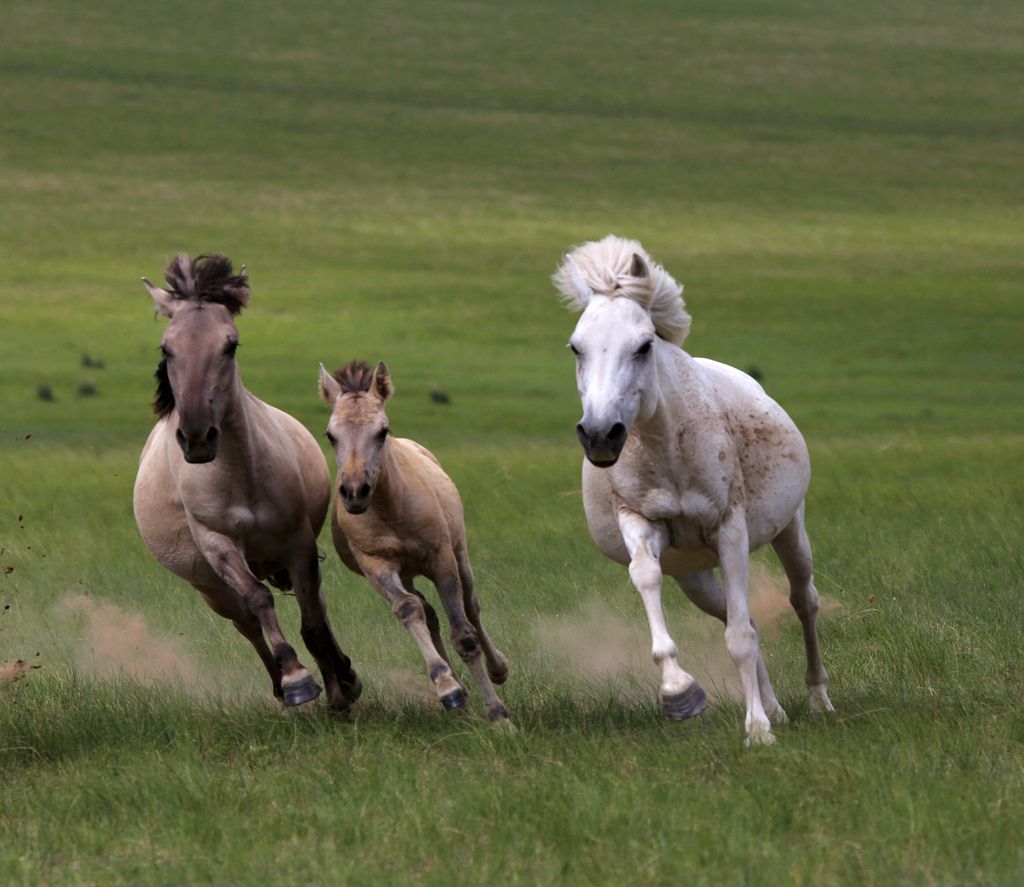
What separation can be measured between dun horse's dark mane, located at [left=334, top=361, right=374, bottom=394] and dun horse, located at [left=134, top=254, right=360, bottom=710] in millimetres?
493

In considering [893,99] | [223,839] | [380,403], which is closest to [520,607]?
[380,403]

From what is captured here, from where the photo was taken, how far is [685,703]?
7.61 meters

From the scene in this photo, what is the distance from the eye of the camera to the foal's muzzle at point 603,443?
7.46 meters

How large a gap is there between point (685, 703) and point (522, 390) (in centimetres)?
3285

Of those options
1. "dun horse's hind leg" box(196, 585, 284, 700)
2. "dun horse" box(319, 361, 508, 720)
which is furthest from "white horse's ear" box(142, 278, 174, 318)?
"dun horse's hind leg" box(196, 585, 284, 700)

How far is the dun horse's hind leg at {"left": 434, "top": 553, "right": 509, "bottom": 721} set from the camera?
8.77 meters

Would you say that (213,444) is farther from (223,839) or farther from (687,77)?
(687,77)

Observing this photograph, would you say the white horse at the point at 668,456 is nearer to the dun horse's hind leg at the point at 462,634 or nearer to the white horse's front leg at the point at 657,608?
the white horse's front leg at the point at 657,608

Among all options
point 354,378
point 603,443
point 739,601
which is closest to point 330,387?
point 354,378

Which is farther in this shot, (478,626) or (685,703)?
(478,626)

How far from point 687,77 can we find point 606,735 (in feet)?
263

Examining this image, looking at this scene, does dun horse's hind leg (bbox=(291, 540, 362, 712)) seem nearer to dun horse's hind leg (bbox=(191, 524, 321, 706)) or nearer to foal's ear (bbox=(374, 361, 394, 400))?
dun horse's hind leg (bbox=(191, 524, 321, 706))

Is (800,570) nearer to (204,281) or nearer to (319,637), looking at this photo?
(319,637)

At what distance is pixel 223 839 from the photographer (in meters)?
Result: 6.64
